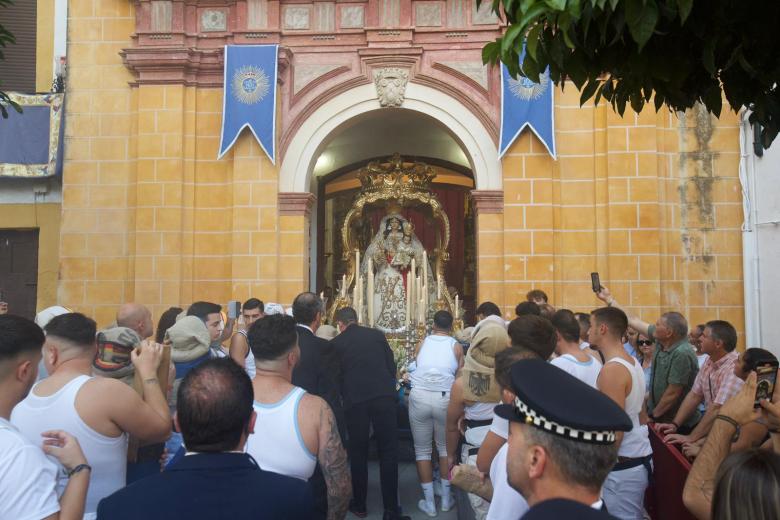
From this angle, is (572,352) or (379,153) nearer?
(572,352)

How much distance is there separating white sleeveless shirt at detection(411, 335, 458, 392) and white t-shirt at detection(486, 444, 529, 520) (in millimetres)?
3281

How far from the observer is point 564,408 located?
206 centimetres

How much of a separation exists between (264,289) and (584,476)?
852cm

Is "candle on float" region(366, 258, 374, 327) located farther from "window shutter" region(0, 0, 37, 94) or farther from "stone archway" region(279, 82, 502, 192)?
"window shutter" region(0, 0, 37, 94)

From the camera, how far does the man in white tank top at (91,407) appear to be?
305 centimetres

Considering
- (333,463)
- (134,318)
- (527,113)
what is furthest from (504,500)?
(527,113)

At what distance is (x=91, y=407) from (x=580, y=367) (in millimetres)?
2884

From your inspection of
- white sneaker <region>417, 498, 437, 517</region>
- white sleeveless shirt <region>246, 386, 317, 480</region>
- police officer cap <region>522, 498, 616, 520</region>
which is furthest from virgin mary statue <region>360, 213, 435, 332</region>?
police officer cap <region>522, 498, 616, 520</region>

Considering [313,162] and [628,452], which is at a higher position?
[313,162]

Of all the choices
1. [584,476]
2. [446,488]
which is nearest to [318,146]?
[446,488]

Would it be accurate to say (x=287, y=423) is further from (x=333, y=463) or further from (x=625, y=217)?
(x=625, y=217)

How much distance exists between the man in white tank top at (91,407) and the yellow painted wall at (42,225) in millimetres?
9001

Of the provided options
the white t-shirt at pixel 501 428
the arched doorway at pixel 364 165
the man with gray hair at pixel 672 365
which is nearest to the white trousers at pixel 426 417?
the man with gray hair at pixel 672 365

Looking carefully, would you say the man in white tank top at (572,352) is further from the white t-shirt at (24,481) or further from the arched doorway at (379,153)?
the arched doorway at (379,153)
